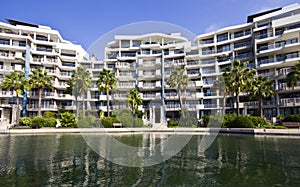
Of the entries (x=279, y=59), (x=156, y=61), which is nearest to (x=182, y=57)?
(x=156, y=61)

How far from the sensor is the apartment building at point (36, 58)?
2103 inches

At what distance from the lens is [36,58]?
5725cm

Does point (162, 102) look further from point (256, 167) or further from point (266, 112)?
point (256, 167)

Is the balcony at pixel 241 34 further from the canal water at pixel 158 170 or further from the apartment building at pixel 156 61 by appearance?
the canal water at pixel 158 170

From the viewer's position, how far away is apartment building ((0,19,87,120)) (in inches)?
2103

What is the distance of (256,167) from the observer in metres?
13.9

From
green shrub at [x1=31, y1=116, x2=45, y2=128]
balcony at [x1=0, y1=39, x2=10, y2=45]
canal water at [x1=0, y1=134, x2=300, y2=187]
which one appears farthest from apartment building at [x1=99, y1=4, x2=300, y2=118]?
balcony at [x1=0, y1=39, x2=10, y2=45]

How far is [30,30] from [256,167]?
59.6 meters

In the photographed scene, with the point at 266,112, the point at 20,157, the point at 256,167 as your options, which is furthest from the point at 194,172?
the point at 266,112

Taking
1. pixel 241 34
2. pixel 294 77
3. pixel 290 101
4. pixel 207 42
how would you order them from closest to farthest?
pixel 294 77, pixel 290 101, pixel 241 34, pixel 207 42

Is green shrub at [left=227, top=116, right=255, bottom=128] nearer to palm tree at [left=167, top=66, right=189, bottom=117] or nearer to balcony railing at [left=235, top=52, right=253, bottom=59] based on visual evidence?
palm tree at [left=167, top=66, right=189, bottom=117]

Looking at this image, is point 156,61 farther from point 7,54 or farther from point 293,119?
point 7,54

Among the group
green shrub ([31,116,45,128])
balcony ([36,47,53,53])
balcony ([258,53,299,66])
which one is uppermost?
balcony ([36,47,53,53])

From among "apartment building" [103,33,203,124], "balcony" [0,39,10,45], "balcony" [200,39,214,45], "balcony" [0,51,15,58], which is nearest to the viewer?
"apartment building" [103,33,203,124]
